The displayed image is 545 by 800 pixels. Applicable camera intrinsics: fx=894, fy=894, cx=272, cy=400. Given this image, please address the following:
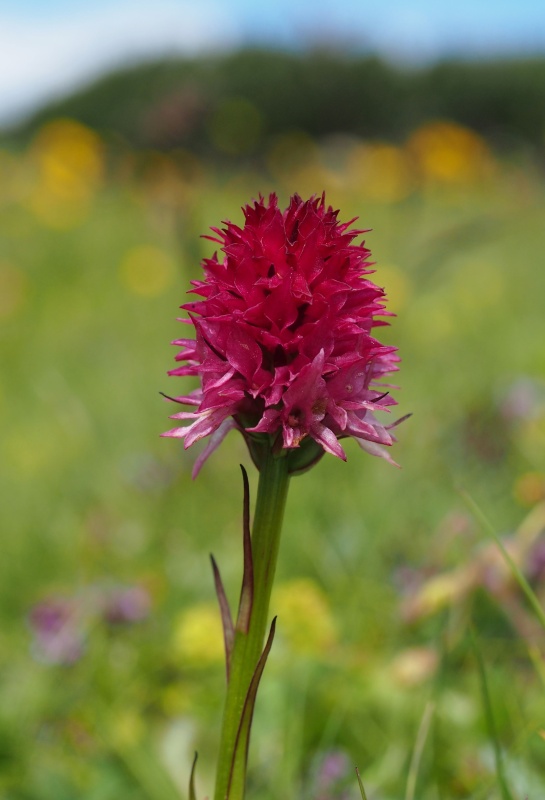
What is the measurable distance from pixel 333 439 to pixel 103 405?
285 centimetres

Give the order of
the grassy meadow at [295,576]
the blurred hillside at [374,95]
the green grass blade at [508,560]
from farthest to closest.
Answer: the blurred hillside at [374,95]
the grassy meadow at [295,576]
the green grass blade at [508,560]

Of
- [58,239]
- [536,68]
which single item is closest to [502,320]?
[58,239]

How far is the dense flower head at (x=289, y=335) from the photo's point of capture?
79 centimetres

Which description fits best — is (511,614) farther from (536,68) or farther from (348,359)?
(536,68)

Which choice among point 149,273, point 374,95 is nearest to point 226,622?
point 149,273

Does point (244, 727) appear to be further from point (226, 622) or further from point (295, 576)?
point (295, 576)

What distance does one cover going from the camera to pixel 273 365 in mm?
822

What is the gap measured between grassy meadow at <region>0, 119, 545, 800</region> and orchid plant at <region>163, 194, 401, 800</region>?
281mm

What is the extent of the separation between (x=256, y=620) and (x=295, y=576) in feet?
4.58

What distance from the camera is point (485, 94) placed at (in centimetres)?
1322

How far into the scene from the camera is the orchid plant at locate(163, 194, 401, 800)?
0.79m

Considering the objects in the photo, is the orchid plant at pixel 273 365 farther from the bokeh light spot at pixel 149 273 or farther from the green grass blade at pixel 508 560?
the bokeh light spot at pixel 149 273

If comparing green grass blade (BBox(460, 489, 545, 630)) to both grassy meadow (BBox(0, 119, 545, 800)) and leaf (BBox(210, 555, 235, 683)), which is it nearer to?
grassy meadow (BBox(0, 119, 545, 800))

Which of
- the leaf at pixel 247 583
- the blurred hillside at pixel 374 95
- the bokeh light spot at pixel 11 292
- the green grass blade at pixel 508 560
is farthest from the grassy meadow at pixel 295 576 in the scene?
the blurred hillside at pixel 374 95
